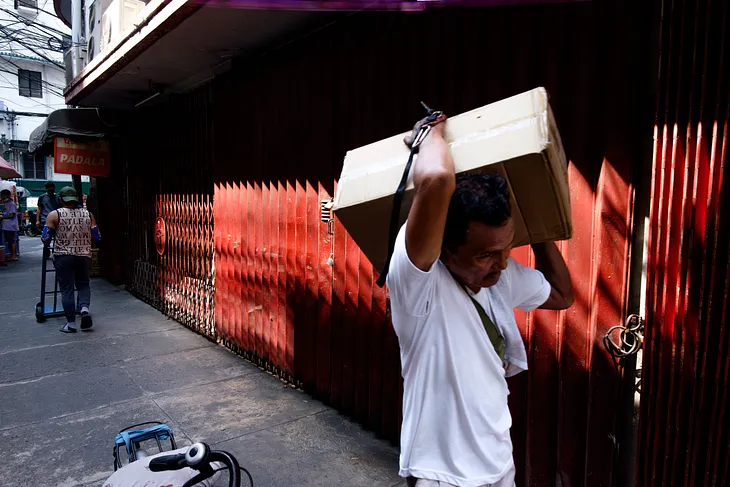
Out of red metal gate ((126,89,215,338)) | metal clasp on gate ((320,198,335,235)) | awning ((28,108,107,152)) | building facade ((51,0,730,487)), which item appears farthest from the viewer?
awning ((28,108,107,152))

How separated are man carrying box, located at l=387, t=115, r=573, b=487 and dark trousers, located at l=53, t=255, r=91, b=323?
6520mm

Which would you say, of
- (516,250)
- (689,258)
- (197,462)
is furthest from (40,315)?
(689,258)

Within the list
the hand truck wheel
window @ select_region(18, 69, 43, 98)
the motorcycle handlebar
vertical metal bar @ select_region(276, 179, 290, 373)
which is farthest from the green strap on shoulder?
A: window @ select_region(18, 69, 43, 98)

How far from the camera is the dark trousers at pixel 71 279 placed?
6629mm

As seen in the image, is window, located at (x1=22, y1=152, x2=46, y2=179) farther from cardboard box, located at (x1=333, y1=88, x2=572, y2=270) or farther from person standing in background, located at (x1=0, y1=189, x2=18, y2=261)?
cardboard box, located at (x1=333, y1=88, x2=572, y2=270)

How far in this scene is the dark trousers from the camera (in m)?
6.63

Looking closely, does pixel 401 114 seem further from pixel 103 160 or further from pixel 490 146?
pixel 103 160

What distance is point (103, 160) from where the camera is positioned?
937 cm

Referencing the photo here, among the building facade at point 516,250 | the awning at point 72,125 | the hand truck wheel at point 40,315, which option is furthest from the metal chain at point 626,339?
the awning at point 72,125

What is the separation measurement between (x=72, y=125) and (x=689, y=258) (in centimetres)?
927

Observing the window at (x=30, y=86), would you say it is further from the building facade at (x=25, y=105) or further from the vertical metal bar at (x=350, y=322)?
the vertical metal bar at (x=350, y=322)

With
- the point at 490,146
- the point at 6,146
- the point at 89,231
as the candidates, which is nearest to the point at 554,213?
the point at 490,146

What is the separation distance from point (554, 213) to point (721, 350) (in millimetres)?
1098

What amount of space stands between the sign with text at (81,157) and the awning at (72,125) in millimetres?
205
